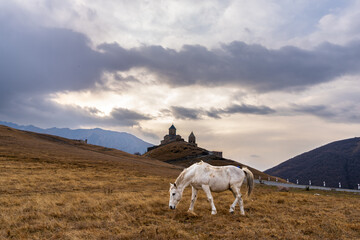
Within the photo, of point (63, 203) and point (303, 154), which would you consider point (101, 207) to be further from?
point (303, 154)

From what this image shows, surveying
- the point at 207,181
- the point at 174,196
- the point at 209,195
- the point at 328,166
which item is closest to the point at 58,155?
the point at 174,196

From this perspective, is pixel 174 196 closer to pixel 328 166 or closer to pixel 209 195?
pixel 209 195

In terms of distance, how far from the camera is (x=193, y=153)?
421ft

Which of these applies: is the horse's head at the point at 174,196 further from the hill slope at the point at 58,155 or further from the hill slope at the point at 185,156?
the hill slope at the point at 185,156

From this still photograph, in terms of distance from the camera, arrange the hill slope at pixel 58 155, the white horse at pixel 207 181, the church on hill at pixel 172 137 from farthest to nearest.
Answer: the church on hill at pixel 172 137 → the hill slope at pixel 58 155 → the white horse at pixel 207 181

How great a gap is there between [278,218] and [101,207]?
348 inches

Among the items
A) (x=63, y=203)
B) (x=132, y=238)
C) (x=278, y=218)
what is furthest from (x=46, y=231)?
(x=278, y=218)

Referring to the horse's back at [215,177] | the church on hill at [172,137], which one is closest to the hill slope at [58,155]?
the horse's back at [215,177]

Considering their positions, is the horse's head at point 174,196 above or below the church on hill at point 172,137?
below

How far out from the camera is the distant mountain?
417 feet

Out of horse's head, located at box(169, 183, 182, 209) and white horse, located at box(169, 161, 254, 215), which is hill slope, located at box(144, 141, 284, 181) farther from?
horse's head, located at box(169, 183, 182, 209)

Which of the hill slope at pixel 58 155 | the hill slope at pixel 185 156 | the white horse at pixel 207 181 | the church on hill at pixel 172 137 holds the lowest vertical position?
the hill slope at pixel 58 155

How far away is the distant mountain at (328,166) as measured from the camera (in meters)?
127

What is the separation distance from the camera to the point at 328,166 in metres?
146
